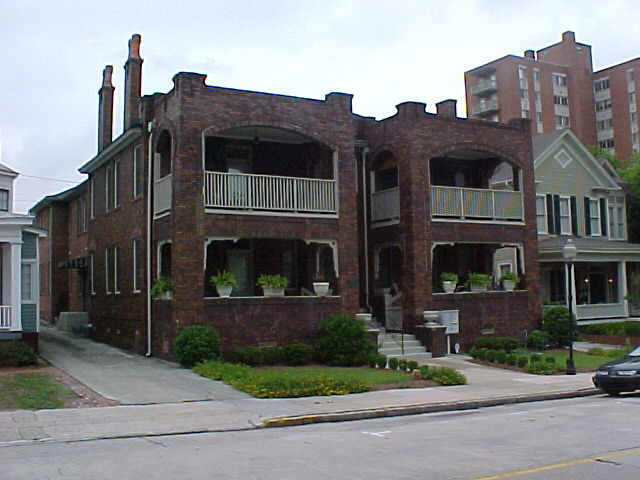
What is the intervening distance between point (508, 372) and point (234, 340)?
803cm

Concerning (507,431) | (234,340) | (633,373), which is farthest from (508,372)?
(507,431)

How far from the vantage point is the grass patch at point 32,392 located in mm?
14602

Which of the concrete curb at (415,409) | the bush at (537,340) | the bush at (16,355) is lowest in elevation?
the concrete curb at (415,409)

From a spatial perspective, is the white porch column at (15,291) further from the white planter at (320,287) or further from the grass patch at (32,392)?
the white planter at (320,287)

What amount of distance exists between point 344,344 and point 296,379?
4947 mm

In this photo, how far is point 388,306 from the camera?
26.6 metres

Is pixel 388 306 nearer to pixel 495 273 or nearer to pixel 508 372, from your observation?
pixel 508 372

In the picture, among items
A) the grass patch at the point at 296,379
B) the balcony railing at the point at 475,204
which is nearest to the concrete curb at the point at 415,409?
the grass patch at the point at 296,379

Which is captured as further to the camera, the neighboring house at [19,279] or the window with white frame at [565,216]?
the window with white frame at [565,216]

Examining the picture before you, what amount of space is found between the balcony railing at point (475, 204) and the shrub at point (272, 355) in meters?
7.85

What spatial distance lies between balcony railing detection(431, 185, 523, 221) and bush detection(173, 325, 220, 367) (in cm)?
958

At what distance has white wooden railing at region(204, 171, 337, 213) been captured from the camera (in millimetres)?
22094

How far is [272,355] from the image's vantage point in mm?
21578

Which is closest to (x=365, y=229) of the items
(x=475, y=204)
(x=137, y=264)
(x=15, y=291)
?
(x=475, y=204)
